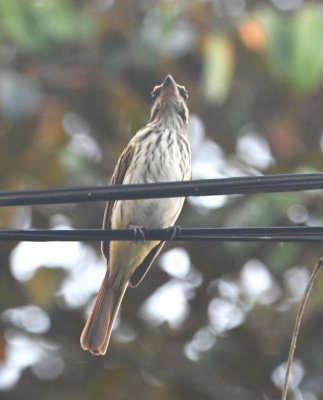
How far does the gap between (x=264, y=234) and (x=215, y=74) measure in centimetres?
219

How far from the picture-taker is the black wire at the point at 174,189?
413cm

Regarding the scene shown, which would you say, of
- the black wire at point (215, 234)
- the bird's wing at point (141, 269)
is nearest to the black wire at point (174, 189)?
the black wire at point (215, 234)

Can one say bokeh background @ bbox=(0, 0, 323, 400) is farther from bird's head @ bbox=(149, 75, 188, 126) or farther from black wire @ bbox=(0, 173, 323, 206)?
black wire @ bbox=(0, 173, 323, 206)

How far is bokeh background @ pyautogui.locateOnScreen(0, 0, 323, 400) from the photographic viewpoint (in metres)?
6.86

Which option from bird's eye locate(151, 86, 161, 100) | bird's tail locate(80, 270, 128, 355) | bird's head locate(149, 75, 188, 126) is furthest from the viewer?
bird's eye locate(151, 86, 161, 100)

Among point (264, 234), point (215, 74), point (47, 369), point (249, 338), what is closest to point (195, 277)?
point (249, 338)

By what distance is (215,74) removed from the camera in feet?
21.2

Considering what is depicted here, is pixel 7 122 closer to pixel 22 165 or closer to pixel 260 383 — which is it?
pixel 22 165

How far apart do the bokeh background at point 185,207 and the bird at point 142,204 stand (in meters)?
0.27

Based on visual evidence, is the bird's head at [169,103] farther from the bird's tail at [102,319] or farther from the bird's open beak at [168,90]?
the bird's tail at [102,319]

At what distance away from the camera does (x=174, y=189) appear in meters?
4.23

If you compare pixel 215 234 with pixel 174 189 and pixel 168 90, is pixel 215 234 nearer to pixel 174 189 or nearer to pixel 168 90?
pixel 174 189

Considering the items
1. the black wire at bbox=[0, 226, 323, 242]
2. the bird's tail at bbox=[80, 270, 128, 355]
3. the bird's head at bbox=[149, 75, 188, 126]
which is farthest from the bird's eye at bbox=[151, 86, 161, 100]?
the black wire at bbox=[0, 226, 323, 242]

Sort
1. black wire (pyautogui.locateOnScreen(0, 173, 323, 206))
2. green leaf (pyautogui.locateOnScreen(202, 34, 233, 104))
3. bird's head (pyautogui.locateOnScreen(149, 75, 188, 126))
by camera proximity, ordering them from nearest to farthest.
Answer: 1. black wire (pyautogui.locateOnScreen(0, 173, 323, 206))
2. green leaf (pyautogui.locateOnScreen(202, 34, 233, 104))
3. bird's head (pyautogui.locateOnScreen(149, 75, 188, 126))
